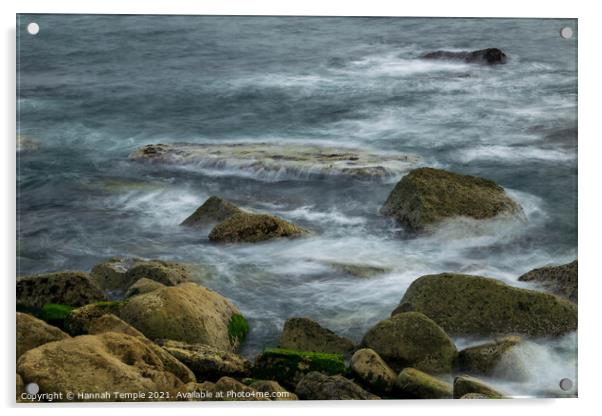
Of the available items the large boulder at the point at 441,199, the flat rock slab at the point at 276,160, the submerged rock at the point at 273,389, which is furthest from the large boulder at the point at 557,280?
the submerged rock at the point at 273,389

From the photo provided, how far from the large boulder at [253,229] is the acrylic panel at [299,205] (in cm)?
2

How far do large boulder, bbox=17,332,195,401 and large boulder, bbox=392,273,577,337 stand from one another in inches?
80.9

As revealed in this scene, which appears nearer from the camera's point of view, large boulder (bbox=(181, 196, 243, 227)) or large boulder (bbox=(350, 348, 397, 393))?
large boulder (bbox=(350, 348, 397, 393))

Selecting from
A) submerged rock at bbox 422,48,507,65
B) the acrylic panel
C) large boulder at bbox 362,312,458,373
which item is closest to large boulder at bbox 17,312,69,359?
the acrylic panel

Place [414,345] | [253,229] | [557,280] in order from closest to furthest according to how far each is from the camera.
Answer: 1. [414,345]
2. [557,280]
3. [253,229]

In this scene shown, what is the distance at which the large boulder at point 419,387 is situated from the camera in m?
8.05

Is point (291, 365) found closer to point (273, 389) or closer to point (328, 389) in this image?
point (273, 389)

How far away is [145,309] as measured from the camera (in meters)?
8.21

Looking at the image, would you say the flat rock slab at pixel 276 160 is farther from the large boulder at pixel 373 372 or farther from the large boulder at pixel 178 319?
the large boulder at pixel 373 372

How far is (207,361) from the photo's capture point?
8.04m

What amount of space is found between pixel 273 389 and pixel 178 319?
0.98 metres

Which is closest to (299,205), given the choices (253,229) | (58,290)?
(253,229)

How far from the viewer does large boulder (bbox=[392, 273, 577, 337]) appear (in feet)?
27.5

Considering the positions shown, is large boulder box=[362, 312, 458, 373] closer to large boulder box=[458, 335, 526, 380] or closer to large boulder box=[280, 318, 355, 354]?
large boulder box=[458, 335, 526, 380]
